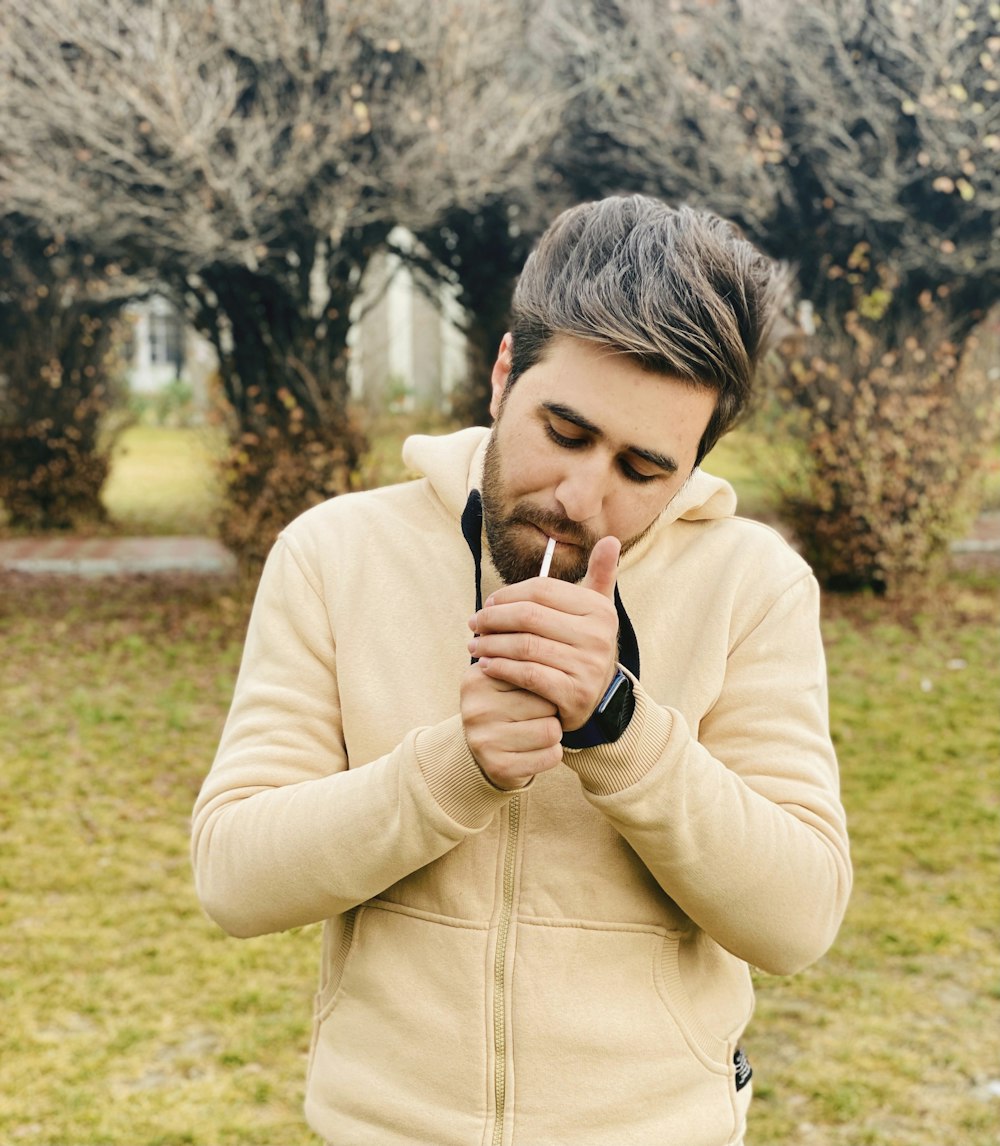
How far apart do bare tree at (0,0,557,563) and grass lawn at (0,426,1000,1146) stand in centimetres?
228

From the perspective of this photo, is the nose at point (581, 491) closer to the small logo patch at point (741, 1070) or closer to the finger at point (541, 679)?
the finger at point (541, 679)

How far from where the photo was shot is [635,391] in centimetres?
155

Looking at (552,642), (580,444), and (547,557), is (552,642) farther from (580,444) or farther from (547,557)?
(580,444)

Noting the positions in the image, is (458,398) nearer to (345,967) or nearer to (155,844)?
(155,844)

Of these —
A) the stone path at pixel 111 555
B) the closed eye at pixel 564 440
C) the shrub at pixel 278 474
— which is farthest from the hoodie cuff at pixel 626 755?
the stone path at pixel 111 555

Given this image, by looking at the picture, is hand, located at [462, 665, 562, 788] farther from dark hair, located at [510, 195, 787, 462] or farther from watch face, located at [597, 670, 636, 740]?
dark hair, located at [510, 195, 787, 462]

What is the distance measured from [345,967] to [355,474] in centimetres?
620

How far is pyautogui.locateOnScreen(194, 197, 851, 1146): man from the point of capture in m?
1.47

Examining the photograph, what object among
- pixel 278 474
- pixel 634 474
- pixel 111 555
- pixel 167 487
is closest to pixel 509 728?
pixel 634 474

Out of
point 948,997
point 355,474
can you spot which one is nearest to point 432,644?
point 948,997

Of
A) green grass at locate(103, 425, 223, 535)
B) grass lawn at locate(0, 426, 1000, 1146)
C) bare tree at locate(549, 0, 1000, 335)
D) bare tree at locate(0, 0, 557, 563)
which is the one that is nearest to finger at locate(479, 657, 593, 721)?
grass lawn at locate(0, 426, 1000, 1146)

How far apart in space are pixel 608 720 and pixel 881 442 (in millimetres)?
7459

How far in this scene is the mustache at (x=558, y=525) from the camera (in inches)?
60.9

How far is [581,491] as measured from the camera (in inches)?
60.4
